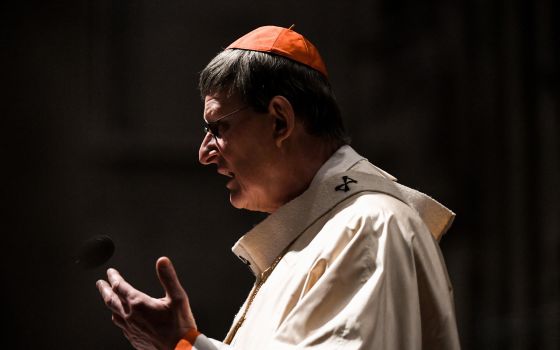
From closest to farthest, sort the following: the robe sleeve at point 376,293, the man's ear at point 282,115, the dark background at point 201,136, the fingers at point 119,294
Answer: the robe sleeve at point 376,293
the fingers at point 119,294
the man's ear at point 282,115
the dark background at point 201,136

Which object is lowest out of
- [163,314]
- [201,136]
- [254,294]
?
[254,294]

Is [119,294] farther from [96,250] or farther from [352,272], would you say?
[352,272]

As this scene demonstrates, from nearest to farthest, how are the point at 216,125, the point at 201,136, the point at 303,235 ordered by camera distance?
1. the point at 303,235
2. the point at 216,125
3. the point at 201,136

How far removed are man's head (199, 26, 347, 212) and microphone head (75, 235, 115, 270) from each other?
37cm

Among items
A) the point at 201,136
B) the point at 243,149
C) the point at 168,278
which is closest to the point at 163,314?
the point at 168,278

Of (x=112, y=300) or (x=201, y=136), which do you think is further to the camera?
(x=201, y=136)

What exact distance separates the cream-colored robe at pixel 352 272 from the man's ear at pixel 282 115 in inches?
5.5

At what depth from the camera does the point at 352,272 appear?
1737 mm

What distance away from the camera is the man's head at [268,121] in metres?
2.14

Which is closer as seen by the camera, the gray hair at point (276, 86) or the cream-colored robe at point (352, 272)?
the cream-colored robe at point (352, 272)

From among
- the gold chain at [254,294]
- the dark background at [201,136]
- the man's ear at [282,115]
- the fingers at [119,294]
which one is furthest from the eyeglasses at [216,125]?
the dark background at [201,136]

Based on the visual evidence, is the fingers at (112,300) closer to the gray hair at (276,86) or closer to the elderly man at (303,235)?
the elderly man at (303,235)

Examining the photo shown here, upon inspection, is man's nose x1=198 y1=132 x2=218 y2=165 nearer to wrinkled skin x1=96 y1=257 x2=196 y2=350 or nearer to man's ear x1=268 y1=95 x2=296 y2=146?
man's ear x1=268 y1=95 x2=296 y2=146

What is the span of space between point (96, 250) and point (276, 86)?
27.1 inches
